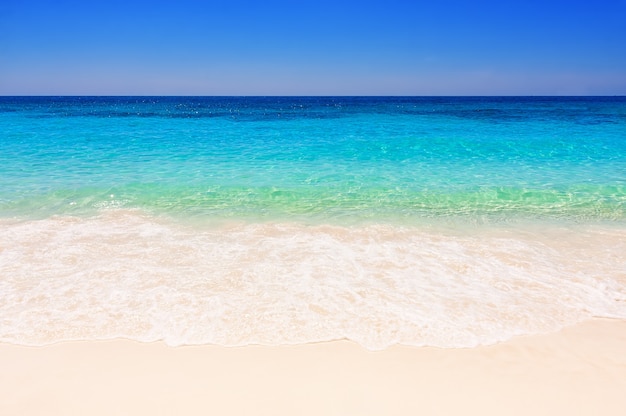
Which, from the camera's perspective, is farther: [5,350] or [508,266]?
[508,266]

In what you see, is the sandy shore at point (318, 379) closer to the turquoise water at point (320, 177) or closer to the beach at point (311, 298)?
the beach at point (311, 298)

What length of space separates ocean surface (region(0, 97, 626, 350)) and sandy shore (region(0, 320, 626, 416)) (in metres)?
0.20

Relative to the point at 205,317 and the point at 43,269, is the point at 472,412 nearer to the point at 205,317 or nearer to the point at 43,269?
the point at 205,317

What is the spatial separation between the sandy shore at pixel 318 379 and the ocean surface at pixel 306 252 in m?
0.20

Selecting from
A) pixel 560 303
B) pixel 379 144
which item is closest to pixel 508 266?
pixel 560 303

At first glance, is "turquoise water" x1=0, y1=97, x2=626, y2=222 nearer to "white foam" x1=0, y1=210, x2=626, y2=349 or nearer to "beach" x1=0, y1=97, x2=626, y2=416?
"beach" x1=0, y1=97, x2=626, y2=416

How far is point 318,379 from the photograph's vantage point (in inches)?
129

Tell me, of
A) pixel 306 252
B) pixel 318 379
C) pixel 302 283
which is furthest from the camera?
pixel 306 252

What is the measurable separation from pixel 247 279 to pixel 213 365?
1.57m

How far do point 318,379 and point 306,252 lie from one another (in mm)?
2631

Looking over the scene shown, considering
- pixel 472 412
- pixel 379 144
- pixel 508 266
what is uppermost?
pixel 379 144

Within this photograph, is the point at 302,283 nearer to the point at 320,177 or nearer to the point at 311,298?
the point at 311,298

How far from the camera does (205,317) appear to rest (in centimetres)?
412

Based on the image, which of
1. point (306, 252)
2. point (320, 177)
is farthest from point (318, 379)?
point (320, 177)
